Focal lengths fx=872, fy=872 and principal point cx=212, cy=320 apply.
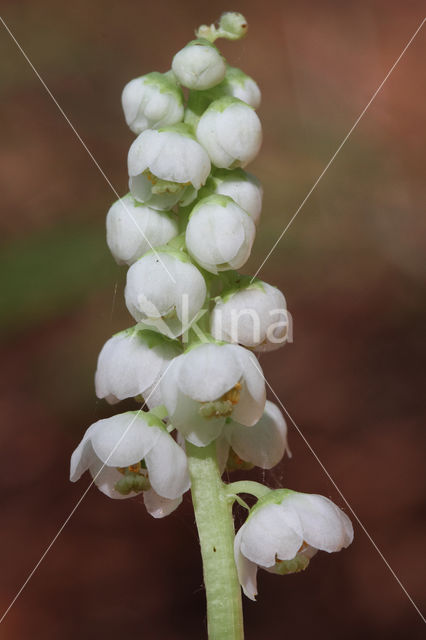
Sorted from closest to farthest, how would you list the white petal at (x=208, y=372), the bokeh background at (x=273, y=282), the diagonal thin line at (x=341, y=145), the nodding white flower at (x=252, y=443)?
the white petal at (x=208, y=372), the nodding white flower at (x=252, y=443), the bokeh background at (x=273, y=282), the diagonal thin line at (x=341, y=145)

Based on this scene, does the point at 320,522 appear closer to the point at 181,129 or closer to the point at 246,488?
the point at 246,488

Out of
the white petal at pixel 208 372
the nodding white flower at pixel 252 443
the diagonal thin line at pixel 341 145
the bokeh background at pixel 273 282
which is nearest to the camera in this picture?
the white petal at pixel 208 372

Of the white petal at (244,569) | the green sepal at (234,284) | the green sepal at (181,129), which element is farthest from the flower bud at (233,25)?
the white petal at (244,569)

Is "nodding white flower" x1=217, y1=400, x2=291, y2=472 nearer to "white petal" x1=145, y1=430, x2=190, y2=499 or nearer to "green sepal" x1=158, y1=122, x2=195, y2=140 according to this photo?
"white petal" x1=145, y1=430, x2=190, y2=499

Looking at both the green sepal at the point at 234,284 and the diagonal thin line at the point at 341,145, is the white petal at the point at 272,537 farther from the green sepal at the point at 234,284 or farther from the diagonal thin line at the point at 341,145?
the diagonal thin line at the point at 341,145

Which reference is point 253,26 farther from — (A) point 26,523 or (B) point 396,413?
(A) point 26,523

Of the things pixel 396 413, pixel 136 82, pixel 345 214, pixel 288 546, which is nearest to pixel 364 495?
pixel 396 413

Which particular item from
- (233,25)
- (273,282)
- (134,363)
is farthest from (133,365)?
(273,282)
